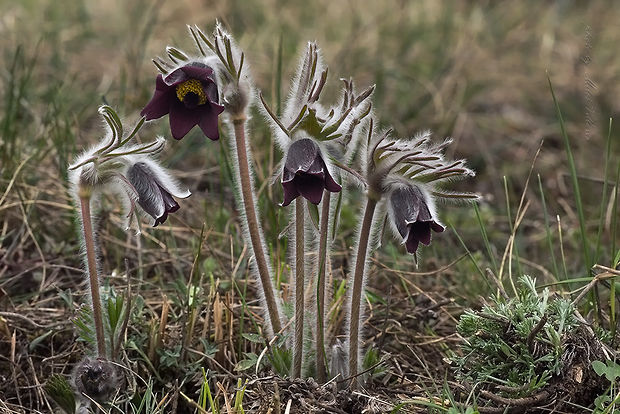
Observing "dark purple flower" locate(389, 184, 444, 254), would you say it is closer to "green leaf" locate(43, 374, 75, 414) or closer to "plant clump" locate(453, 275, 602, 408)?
"plant clump" locate(453, 275, 602, 408)

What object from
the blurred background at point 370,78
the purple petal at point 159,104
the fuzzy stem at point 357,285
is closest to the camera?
the purple petal at point 159,104

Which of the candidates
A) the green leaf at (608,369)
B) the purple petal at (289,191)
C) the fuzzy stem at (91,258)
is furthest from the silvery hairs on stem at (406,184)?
the fuzzy stem at (91,258)

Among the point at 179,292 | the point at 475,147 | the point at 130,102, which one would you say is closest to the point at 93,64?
the point at 130,102

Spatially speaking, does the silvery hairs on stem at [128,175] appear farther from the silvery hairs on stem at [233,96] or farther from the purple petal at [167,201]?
the silvery hairs on stem at [233,96]

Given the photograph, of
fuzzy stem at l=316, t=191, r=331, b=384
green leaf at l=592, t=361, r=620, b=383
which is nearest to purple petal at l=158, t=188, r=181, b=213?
fuzzy stem at l=316, t=191, r=331, b=384

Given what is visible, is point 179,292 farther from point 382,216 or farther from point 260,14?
point 260,14

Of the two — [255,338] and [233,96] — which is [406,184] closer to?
[233,96]

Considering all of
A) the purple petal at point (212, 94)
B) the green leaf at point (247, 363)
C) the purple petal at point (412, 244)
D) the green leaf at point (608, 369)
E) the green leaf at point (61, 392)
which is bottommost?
the green leaf at point (61, 392)

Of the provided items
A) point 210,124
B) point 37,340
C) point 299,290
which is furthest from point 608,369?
point 37,340
